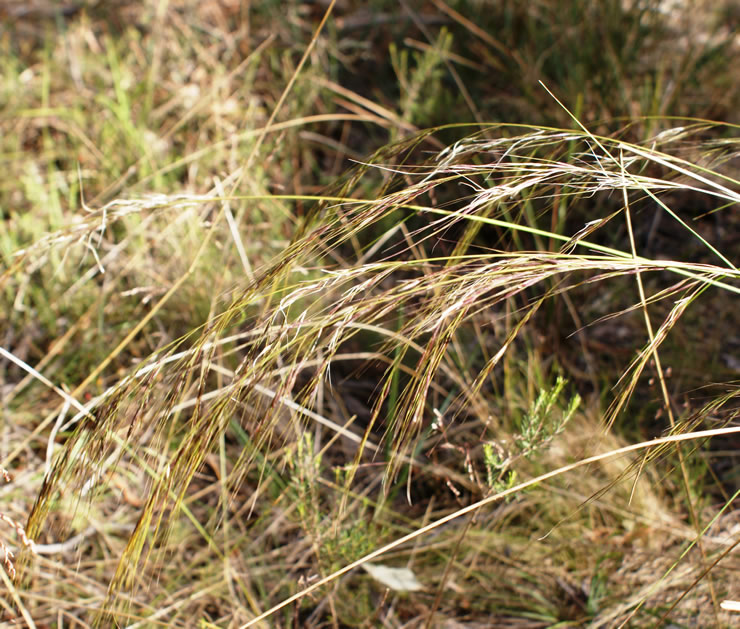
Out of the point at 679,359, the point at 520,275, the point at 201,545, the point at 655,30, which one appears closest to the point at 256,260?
the point at 201,545

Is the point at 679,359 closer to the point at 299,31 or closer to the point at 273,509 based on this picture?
the point at 273,509

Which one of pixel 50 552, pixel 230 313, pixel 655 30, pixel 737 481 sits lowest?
pixel 50 552

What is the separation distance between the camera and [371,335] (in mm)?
1760

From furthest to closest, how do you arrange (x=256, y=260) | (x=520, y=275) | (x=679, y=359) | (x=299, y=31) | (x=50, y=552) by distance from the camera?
1. (x=299, y=31)
2. (x=256, y=260)
3. (x=679, y=359)
4. (x=50, y=552)
5. (x=520, y=275)

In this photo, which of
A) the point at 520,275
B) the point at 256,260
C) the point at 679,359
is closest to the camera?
the point at 520,275

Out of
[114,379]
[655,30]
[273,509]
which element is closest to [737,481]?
[273,509]

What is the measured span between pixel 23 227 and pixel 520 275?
170 centimetres

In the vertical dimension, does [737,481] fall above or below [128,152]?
below

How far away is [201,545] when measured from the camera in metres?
1.50

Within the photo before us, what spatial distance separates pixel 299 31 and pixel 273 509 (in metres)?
1.90

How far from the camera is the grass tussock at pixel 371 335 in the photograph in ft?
2.88

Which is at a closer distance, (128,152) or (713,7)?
(128,152)

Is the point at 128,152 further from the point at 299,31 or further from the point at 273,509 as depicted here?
the point at 273,509

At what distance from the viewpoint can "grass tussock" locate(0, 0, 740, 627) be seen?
0.88m
